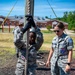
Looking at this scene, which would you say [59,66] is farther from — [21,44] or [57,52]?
[21,44]

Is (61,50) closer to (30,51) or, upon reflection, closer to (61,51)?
(61,51)

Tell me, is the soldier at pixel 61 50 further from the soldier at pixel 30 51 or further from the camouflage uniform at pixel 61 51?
the soldier at pixel 30 51

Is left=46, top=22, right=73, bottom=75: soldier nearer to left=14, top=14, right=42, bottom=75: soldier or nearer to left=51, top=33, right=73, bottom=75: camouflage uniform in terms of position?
left=51, top=33, right=73, bottom=75: camouflage uniform

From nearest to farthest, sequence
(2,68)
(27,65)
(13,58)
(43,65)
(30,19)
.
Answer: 1. (30,19)
2. (27,65)
3. (2,68)
4. (43,65)
5. (13,58)

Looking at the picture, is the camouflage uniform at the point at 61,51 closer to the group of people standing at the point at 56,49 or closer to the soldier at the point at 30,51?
the group of people standing at the point at 56,49

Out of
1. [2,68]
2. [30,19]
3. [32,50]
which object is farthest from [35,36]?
[2,68]

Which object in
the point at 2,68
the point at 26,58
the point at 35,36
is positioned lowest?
the point at 2,68

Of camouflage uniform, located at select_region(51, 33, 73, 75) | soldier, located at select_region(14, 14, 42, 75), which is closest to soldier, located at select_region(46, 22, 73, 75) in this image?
camouflage uniform, located at select_region(51, 33, 73, 75)

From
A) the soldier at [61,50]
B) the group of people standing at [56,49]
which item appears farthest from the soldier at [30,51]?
the soldier at [61,50]

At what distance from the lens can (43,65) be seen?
32.0 ft

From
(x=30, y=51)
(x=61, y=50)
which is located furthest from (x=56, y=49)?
(x=30, y=51)

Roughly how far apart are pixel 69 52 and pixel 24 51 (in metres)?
0.82

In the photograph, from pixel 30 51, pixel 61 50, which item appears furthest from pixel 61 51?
pixel 30 51

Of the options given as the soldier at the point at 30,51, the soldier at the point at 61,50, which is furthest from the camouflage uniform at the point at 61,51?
the soldier at the point at 30,51
